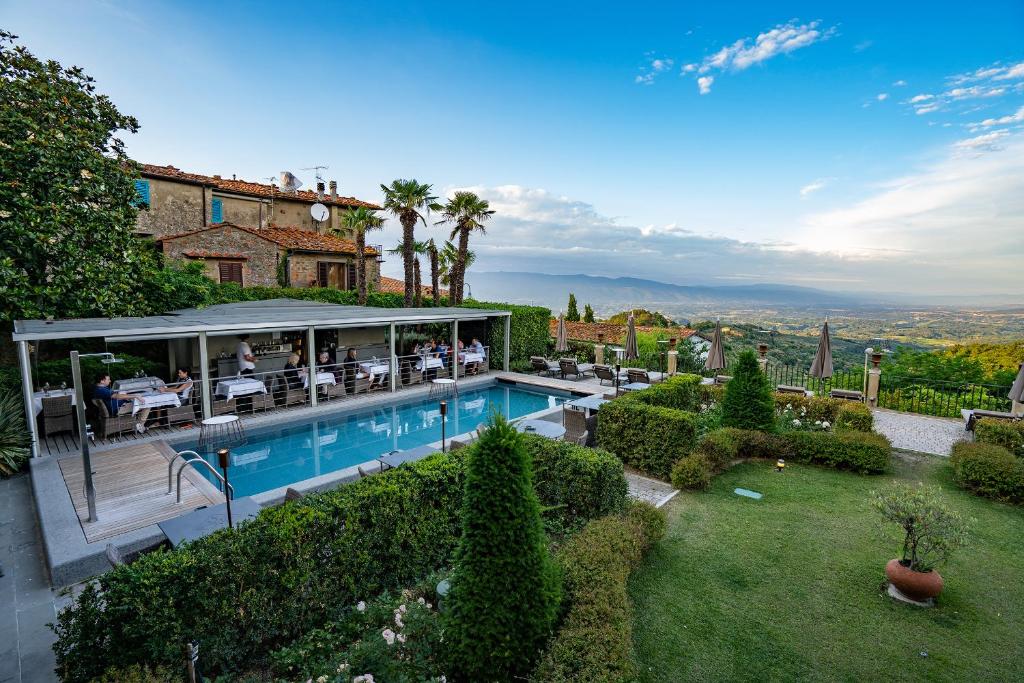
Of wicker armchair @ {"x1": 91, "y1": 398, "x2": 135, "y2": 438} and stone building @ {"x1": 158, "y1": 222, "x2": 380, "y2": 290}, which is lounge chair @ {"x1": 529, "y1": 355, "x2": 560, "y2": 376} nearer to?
wicker armchair @ {"x1": 91, "y1": 398, "x2": 135, "y2": 438}

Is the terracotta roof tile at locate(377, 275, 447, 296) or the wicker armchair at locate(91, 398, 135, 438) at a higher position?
the terracotta roof tile at locate(377, 275, 447, 296)

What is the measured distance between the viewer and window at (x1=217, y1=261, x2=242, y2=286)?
23.8 metres

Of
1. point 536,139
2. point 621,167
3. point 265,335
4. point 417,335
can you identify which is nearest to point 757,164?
point 621,167

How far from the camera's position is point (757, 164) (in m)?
21.4

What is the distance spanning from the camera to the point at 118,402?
11.1 m

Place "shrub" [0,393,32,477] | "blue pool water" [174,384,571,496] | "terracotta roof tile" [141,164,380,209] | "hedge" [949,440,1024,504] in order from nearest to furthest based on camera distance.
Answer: "hedge" [949,440,1024,504]
"shrub" [0,393,32,477]
"blue pool water" [174,384,571,496]
"terracotta roof tile" [141,164,380,209]

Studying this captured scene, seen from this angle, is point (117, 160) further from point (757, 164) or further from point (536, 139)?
point (757, 164)

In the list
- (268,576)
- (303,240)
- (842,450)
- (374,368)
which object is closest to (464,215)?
(303,240)

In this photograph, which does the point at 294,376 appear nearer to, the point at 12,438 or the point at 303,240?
the point at 12,438

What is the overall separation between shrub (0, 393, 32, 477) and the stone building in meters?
15.5

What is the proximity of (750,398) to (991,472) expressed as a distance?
379cm

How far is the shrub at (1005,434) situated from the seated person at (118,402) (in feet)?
58.7

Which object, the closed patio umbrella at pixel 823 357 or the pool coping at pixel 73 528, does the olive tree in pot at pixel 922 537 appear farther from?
the closed patio umbrella at pixel 823 357

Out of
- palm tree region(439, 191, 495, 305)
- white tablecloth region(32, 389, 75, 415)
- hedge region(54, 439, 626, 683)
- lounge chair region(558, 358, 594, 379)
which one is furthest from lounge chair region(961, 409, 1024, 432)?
white tablecloth region(32, 389, 75, 415)
